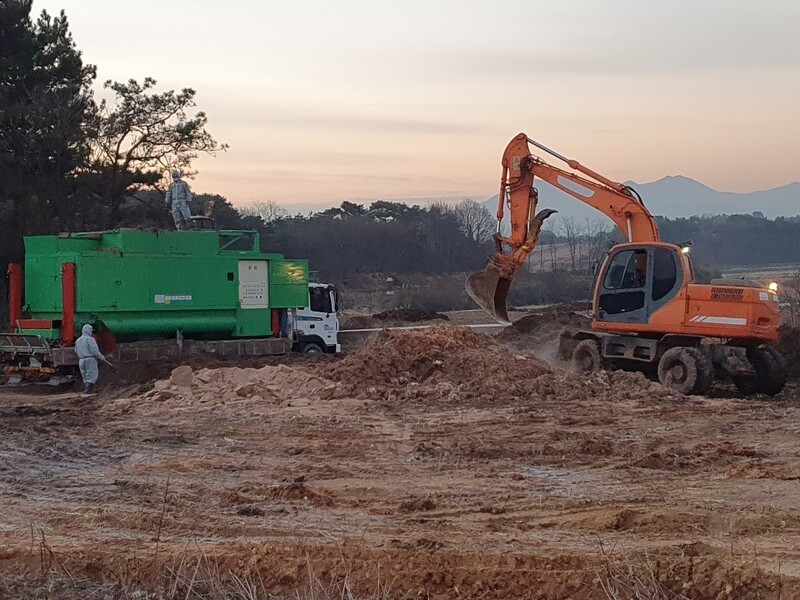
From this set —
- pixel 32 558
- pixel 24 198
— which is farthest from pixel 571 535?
pixel 24 198

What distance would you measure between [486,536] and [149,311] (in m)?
14.1

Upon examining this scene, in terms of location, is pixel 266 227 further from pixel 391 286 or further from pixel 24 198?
pixel 24 198

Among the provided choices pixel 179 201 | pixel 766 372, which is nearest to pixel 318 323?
pixel 179 201

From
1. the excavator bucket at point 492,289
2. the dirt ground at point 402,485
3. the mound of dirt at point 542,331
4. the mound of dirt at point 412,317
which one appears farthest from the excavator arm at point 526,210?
the mound of dirt at point 412,317

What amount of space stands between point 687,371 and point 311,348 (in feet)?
32.2

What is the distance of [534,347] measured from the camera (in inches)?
1011

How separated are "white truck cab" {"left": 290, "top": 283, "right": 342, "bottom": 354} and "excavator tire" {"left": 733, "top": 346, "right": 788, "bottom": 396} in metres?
9.93

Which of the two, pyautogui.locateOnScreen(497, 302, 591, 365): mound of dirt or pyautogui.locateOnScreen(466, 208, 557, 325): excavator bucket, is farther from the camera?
pyautogui.locateOnScreen(497, 302, 591, 365): mound of dirt

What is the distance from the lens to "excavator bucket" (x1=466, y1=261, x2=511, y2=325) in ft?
62.4

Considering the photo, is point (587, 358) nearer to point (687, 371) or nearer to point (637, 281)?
point (637, 281)

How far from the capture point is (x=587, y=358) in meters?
18.9

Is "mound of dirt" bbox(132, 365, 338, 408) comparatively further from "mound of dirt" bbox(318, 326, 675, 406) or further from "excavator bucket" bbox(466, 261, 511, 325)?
"excavator bucket" bbox(466, 261, 511, 325)

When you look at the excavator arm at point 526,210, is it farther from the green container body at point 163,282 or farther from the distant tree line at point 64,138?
the distant tree line at point 64,138

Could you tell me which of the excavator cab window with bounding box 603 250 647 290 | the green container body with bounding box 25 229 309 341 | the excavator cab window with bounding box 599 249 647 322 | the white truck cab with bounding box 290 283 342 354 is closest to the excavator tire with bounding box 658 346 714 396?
the excavator cab window with bounding box 599 249 647 322
